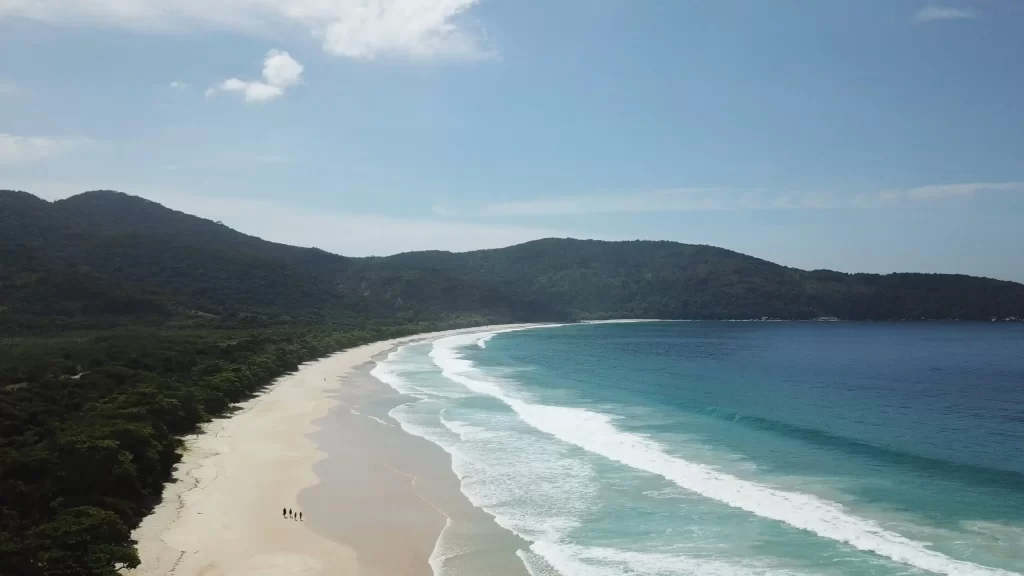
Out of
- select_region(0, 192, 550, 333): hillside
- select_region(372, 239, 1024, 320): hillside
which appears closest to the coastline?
select_region(0, 192, 550, 333): hillside

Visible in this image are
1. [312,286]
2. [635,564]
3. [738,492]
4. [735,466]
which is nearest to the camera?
[635,564]

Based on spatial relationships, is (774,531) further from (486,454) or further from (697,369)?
(697,369)

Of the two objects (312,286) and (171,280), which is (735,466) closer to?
(171,280)

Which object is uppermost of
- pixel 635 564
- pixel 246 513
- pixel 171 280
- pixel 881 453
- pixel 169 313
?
pixel 171 280

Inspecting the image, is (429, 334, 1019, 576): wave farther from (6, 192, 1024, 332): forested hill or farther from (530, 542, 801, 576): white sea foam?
(6, 192, 1024, 332): forested hill

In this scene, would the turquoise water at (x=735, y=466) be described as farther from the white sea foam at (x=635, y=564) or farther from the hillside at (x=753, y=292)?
the hillside at (x=753, y=292)

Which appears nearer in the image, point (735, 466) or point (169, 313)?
point (735, 466)

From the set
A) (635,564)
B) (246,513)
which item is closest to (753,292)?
(635,564)

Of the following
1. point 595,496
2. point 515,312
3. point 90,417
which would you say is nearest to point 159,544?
point 90,417
